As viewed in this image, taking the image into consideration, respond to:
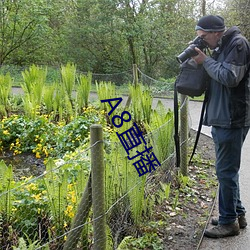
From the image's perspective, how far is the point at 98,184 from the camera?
7.85 feet

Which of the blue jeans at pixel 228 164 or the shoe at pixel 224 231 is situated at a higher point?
the blue jeans at pixel 228 164

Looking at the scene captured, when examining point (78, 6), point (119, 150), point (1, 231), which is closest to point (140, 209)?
point (119, 150)

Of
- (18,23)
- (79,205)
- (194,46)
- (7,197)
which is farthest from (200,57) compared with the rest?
(18,23)

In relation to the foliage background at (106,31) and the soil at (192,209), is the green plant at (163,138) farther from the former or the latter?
the foliage background at (106,31)

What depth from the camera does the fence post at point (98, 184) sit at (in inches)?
93.0

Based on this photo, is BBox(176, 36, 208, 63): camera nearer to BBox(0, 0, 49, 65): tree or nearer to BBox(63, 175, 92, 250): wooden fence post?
BBox(63, 175, 92, 250): wooden fence post

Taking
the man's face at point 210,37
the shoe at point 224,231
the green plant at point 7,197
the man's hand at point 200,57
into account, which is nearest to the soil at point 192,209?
the shoe at point 224,231

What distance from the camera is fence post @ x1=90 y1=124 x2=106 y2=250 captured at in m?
2.36

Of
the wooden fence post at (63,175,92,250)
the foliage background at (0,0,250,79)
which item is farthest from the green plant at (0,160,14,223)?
the foliage background at (0,0,250,79)

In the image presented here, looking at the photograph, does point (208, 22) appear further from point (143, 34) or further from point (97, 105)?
point (143, 34)

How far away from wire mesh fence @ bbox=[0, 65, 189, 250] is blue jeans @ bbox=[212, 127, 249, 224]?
0.66 meters

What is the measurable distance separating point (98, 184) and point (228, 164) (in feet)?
4.06

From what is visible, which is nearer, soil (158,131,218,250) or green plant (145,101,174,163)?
soil (158,131,218,250)

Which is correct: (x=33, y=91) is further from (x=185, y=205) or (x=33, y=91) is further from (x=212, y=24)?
(x=212, y=24)
